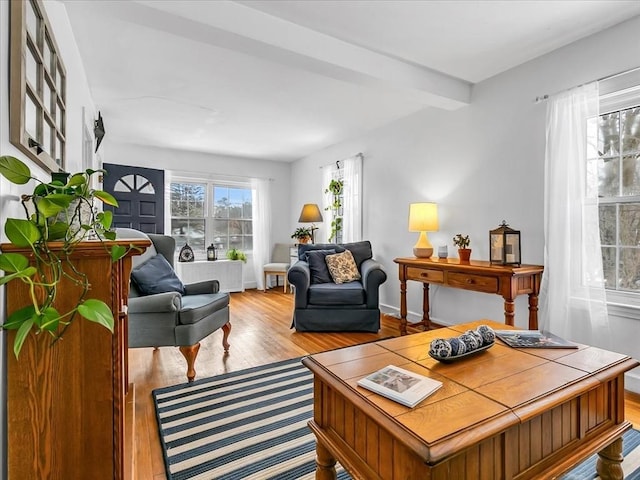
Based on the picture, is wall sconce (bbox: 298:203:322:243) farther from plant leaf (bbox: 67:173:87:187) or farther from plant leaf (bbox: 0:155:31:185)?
plant leaf (bbox: 0:155:31:185)

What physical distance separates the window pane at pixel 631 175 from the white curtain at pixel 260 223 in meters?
4.85

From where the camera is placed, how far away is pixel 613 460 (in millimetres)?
1333

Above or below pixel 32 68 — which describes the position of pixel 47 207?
below

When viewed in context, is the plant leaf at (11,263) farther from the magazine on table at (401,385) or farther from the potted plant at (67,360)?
the magazine on table at (401,385)

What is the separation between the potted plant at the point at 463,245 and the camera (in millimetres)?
3031

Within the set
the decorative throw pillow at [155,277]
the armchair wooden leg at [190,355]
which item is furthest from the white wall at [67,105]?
the armchair wooden leg at [190,355]

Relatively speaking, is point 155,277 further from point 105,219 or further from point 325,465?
point 325,465

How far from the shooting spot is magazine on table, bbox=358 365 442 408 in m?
1.04

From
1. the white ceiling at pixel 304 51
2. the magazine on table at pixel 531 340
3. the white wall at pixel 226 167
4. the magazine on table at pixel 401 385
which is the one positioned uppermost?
the white ceiling at pixel 304 51

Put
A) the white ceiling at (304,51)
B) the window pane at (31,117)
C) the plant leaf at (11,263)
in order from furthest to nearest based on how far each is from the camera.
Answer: the white ceiling at (304,51)
the window pane at (31,117)
the plant leaf at (11,263)

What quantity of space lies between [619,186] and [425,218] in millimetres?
1439

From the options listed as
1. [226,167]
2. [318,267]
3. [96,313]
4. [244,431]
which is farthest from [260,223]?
[96,313]

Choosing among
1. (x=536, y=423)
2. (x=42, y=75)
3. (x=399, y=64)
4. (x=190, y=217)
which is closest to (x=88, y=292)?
(x=42, y=75)

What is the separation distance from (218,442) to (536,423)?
1.41m
